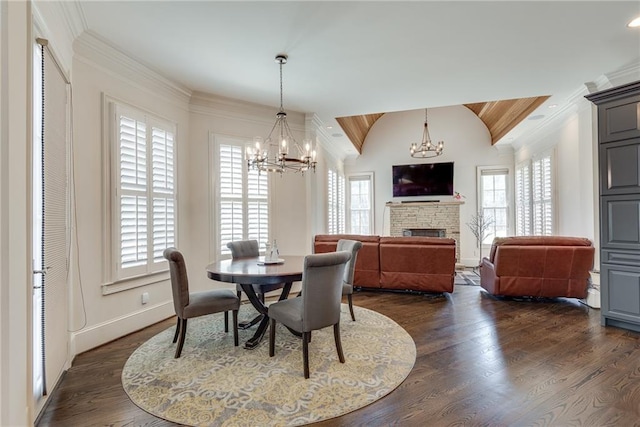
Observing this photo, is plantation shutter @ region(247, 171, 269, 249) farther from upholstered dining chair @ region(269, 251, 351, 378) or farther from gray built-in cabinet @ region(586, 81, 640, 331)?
gray built-in cabinet @ region(586, 81, 640, 331)

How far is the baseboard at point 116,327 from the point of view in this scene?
2865 mm

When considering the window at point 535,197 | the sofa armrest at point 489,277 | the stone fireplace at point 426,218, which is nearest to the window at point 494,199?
the window at point 535,197

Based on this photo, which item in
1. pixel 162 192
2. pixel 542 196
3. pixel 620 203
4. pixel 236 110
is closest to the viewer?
pixel 620 203

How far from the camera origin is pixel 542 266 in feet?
14.2

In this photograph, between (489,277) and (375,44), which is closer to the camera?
(375,44)

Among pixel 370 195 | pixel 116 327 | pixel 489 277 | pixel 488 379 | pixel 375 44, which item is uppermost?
pixel 375 44

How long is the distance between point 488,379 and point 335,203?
544 cm

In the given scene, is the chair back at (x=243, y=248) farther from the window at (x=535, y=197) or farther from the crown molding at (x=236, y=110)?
the window at (x=535, y=197)

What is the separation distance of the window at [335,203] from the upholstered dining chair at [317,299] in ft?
13.3

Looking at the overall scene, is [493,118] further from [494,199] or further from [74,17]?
[74,17]

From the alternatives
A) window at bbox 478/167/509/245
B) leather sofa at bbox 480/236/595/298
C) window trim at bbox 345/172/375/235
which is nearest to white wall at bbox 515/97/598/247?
leather sofa at bbox 480/236/595/298

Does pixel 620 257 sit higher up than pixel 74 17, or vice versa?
pixel 74 17

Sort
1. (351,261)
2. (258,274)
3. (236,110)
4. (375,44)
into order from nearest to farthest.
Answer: (258,274) < (375,44) < (351,261) < (236,110)

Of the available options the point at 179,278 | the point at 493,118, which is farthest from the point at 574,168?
the point at 179,278
